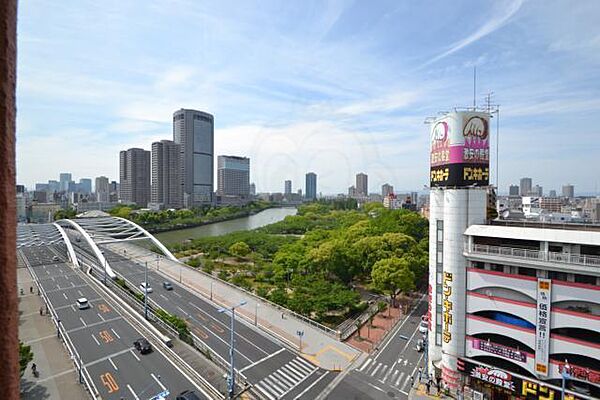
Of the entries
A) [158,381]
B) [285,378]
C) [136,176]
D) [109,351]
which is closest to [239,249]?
[109,351]

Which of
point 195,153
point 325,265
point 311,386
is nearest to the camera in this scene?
point 311,386

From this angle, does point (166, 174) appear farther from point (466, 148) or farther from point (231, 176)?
point (466, 148)

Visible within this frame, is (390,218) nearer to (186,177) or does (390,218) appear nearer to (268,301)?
(268,301)

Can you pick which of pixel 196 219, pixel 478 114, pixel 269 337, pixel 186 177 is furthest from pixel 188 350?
pixel 186 177

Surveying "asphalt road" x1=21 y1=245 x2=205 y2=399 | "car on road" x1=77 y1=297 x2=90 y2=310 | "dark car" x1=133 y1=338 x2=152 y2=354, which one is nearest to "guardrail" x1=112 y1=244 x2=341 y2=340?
"asphalt road" x1=21 y1=245 x2=205 y2=399

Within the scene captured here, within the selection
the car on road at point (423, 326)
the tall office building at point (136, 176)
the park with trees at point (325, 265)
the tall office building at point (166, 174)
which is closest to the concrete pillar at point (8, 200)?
the park with trees at point (325, 265)

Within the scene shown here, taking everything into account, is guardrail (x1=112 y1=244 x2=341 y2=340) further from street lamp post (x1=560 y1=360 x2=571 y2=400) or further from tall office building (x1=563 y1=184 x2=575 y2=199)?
tall office building (x1=563 y1=184 x2=575 y2=199)
